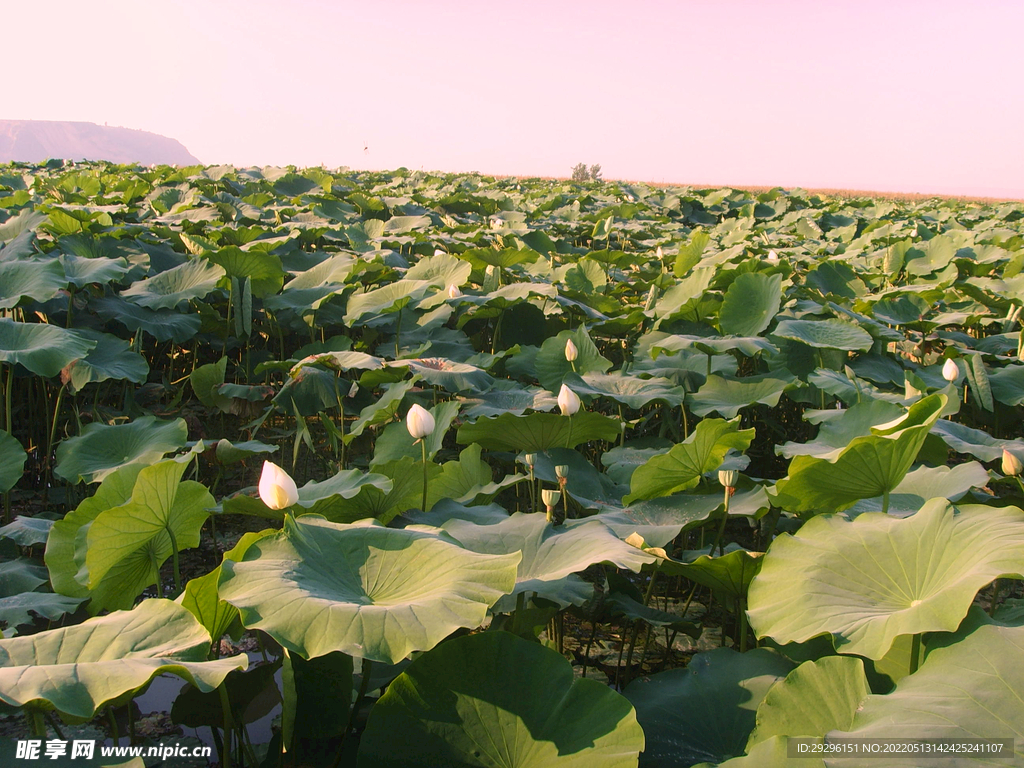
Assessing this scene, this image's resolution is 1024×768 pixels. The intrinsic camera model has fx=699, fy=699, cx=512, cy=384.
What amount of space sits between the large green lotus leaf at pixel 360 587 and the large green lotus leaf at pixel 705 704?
394 mm

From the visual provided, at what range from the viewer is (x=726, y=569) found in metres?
1.38

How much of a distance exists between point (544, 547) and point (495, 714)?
400 mm

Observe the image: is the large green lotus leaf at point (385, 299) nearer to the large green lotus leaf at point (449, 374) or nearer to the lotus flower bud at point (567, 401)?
the large green lotus leaf at point (449, 374)

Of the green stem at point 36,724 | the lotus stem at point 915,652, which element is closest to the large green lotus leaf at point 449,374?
the green stem at point 36,724

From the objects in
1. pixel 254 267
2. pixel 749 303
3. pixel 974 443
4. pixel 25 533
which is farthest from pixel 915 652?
pixel 254 267

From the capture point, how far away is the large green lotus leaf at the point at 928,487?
157 cm

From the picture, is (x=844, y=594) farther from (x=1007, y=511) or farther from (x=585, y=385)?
(x=585, y=385)

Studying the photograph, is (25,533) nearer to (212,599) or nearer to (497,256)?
(212,599)

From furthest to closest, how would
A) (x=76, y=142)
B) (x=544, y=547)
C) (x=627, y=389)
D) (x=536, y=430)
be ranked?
(x=76, y=142) → (x=627, y=389) → (x=536, y=430) → (x=544, y=547)

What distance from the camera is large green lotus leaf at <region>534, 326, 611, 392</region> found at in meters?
2.73

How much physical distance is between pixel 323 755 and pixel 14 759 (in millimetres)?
461

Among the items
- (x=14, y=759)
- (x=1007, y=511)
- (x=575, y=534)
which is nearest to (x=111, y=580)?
(x=14, y=759)

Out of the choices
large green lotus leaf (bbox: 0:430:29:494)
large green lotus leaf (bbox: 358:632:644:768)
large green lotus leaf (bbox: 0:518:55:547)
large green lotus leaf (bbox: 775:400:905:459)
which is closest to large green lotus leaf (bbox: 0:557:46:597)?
large green lotus leaf (bbox: 0:518:55:547)

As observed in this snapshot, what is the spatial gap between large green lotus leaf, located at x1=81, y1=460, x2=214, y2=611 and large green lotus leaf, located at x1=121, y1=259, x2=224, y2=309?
71.4 inches
